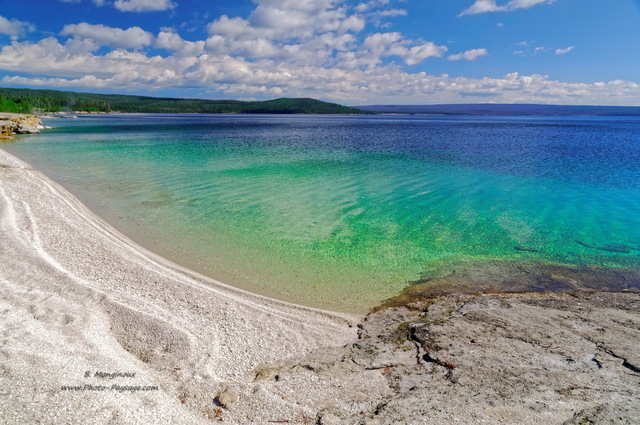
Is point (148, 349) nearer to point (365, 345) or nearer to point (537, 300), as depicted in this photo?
point (365, 345)

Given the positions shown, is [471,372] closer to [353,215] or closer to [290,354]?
[290,354]

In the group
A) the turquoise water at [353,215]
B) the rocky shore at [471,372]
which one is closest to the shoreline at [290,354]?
the rocky shore at [471,372]

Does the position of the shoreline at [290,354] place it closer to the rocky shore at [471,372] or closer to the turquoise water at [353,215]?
the rocky shore at [471,372]

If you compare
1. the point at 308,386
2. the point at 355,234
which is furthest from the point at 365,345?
the point at 355,234

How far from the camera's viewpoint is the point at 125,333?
6.74 meters

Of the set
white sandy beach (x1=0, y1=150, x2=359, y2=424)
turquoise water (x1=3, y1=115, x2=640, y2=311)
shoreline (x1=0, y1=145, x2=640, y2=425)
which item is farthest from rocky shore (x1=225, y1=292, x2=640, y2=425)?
turquoise water (x1=3, y1=115, x2=640, y2=311)

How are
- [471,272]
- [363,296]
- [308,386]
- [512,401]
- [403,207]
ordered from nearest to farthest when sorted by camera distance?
[512,401]
[308,386]
[363,296]
[471,272]
[403,207]

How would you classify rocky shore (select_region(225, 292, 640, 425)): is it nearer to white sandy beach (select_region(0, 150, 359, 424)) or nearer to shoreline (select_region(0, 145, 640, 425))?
shoreline (select_region(0, 145, 640, 425))

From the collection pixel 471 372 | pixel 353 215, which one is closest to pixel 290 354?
pixel 471 372

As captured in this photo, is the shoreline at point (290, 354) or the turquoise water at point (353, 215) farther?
the turquoise water at point (353, 215)

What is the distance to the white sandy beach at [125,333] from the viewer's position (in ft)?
15.9

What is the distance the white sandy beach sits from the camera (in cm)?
486

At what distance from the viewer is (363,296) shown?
9156 mm

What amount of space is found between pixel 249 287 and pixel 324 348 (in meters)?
3.48
